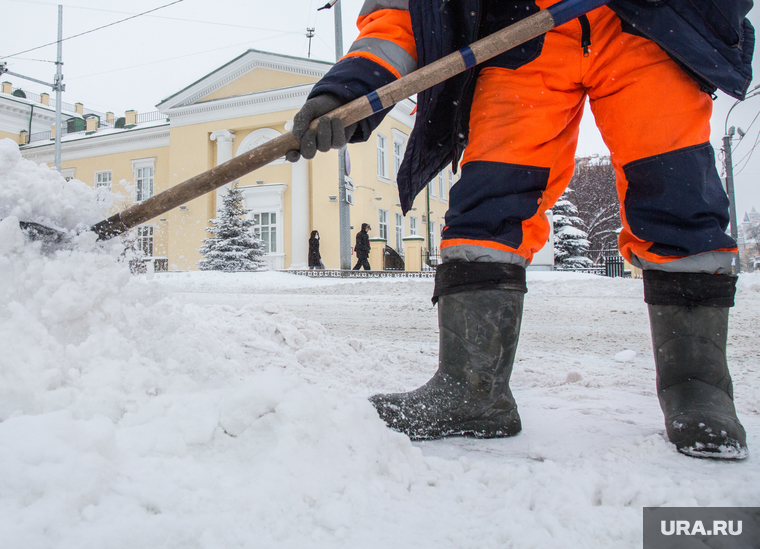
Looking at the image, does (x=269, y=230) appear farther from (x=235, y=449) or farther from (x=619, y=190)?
(x=235, y=449)

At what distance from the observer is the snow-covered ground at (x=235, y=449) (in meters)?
0.71

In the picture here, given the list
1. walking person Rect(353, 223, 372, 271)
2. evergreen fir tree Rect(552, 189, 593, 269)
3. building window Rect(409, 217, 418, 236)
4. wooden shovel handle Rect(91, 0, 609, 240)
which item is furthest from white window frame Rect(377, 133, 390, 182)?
wooden shovel handle Rect(91, 0, 609, 240)

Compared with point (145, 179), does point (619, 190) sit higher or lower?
lower

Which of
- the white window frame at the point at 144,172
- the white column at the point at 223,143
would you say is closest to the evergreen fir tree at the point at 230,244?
the white column at the point at 223,143

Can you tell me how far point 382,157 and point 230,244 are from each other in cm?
778

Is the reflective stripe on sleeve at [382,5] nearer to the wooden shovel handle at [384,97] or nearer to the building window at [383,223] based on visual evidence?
the wooden shovel handle at [384,97]

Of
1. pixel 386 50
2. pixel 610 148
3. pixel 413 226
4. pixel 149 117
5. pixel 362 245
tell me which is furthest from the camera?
pixel 149 117

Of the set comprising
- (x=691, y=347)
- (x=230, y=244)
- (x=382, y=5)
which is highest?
(x=230, y=244)

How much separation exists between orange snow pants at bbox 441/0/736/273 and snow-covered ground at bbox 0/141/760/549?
514 mm

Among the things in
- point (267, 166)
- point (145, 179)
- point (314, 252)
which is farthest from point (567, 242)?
point (145, 179)

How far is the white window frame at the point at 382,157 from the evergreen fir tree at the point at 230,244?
A: 20.6 feet

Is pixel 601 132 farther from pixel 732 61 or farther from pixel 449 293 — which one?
pixel 449 293

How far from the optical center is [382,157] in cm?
1956

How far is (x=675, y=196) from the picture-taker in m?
1.19
